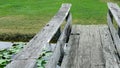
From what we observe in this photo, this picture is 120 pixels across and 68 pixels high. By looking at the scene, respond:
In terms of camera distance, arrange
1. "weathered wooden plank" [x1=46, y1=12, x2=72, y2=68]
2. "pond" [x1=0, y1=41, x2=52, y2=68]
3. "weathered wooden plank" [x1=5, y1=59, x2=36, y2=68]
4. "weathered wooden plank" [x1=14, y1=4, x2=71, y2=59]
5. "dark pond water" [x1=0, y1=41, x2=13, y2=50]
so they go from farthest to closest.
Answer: "dark pond water" [x1=0, y1=41, x2=13, y2=50] → "pond" [x1=0, y1=41, x2=52, y2=68] → "weathered wooden plank" [x1=46, y1=12, x2=72, y2=68] → "weathered wooden plank" [x1=14, y1=4, x2=71, y2=59] → "weathered wooden plank" [x1=5, y1=59, x2=36, y2=68]

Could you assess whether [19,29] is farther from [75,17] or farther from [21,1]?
[21,1]

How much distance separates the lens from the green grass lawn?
35.5 feet

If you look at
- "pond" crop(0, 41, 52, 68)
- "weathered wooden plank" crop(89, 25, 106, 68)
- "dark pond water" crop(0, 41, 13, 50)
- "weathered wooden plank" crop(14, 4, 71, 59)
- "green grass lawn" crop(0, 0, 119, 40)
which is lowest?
"green grass lawn" crop(0, 0, 119, 40)

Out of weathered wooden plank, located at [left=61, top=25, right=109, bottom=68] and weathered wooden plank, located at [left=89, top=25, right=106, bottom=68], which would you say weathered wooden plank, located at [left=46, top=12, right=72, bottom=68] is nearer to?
weathered wooden plank, located at [left=61, top=25, right=109, bottom=68]

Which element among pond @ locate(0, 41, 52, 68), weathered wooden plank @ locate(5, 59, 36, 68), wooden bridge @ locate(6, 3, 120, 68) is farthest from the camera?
pond @ locate(0, 41, 52, 68)

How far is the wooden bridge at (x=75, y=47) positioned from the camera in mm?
3154

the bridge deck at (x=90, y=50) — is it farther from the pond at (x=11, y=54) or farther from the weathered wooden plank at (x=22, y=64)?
the weathered wooden plank at (x=22, y=64)

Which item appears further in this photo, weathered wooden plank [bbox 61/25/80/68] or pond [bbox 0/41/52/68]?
pond [bbox 0/41/52/68]

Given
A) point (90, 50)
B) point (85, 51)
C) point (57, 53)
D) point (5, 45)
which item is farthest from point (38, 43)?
point (5, 45)

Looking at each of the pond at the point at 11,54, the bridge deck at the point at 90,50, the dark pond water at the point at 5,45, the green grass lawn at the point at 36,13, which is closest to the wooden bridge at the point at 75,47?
the bridge deck at the point at 90,50

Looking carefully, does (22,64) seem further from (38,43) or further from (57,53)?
(57,53)

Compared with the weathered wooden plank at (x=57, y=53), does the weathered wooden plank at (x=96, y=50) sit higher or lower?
lower

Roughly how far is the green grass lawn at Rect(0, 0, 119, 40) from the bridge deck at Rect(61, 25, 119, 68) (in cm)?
311

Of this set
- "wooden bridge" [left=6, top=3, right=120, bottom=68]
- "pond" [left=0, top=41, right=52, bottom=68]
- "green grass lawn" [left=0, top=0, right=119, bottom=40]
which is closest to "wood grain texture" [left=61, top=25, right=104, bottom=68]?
"wooden bridge" [left=6, top=3, right=120, bottom=68]
